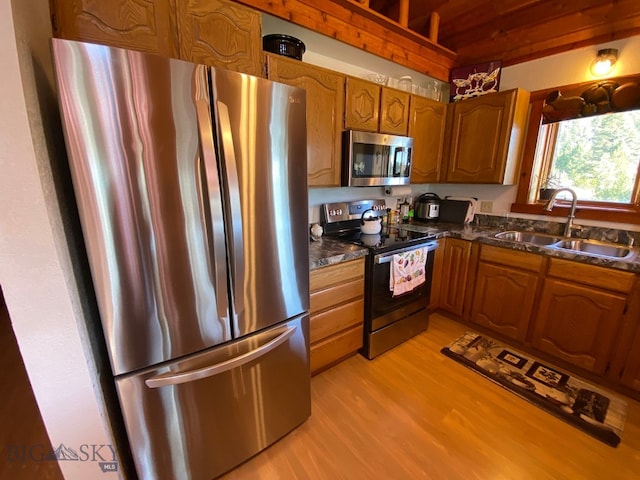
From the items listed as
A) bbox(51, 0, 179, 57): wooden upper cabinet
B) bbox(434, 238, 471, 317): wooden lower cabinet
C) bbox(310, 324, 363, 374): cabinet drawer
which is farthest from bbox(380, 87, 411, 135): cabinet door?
bbox(310, 324, 363, 374): cabinet drawer

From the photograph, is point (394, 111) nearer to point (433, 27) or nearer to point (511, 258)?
point (433, 27)

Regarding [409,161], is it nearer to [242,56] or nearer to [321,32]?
[321,32]

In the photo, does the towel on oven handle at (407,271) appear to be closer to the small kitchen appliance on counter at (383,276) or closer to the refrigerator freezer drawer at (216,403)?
the small kitchen appliance on counter at (383,276)

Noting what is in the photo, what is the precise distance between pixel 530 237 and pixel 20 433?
3.84 meters

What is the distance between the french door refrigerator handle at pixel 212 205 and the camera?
3.14 feet

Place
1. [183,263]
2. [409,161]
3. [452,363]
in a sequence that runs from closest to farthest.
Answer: [183,263] → [452,363] → [409,161]

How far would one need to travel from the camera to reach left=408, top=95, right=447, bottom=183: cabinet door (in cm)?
239

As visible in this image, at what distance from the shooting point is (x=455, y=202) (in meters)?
2.84

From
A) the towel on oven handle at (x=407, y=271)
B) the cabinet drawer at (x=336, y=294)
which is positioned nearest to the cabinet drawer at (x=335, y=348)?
the cabinet drawer at (x=336, y=294)

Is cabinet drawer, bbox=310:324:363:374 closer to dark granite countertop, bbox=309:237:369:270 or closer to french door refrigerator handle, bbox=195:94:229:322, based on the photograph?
dark granite countertop, bbox=309:237:369:270

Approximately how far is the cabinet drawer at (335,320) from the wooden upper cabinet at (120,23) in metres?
1.60

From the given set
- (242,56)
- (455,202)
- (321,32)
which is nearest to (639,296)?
(455,202)

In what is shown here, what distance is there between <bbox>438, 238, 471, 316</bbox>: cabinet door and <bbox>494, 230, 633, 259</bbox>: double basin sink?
310 millimetres

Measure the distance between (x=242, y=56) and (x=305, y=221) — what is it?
2.98ft
